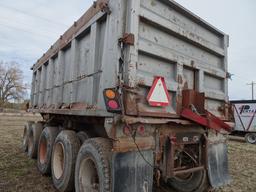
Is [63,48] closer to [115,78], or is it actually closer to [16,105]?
[115,78]

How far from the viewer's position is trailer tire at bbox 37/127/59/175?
5188mm

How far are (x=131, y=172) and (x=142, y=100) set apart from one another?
877 millimetres

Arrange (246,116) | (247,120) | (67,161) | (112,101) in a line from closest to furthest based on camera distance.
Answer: (112,101)
(67,161)
(247,120)
(246,116)

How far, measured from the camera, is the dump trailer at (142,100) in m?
3.00

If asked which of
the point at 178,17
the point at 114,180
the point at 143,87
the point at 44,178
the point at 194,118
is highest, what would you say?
the point at 178,17

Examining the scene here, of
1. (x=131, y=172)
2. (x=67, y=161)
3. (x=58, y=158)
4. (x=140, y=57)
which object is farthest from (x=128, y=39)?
(x=58, y=158)

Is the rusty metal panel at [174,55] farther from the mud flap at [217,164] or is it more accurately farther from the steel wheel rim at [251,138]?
the steel wheel rim at [251,138]

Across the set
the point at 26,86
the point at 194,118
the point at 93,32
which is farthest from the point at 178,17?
the point at 26,86

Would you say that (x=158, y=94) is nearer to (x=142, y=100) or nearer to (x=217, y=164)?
(x=142, y=100)

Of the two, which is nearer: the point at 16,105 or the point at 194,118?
the point at 194,118

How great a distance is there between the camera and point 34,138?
7.12m

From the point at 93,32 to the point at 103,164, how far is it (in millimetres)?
1939

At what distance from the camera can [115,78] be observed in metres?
3.01

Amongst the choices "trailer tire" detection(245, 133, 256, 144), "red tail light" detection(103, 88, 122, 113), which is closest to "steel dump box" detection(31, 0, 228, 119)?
"red tail light" detection(103, 88, 122, 113)
